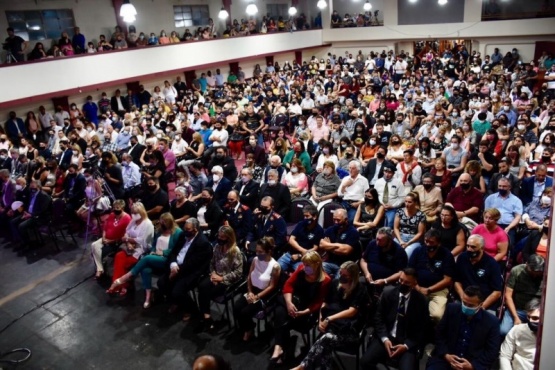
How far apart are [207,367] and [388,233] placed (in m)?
2.57

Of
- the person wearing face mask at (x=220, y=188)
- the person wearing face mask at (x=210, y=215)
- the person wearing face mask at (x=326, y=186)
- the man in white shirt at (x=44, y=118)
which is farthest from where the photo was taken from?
the man in white shirt at (x=44, y=118)

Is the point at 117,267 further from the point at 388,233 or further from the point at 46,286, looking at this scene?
the point at 388,233

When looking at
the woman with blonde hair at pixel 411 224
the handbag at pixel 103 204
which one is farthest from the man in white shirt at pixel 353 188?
the handbag at pixel 103 204

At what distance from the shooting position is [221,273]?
4.87 meters

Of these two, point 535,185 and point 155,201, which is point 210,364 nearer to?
point 155,201

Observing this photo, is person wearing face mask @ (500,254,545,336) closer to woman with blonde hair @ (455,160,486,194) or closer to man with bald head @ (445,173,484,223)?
man with bald head @ (445,173,484,223)

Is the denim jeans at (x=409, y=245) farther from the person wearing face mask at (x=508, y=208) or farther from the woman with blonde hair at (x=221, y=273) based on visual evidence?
the woman with blonde hair at (x=221, y=273)

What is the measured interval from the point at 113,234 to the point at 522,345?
4.81 m

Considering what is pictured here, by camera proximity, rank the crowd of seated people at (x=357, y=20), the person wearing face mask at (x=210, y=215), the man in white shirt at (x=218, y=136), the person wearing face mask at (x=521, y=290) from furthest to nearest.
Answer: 1. the crowd of seated people at (x=357, y=20)
2. the man in white shirt at (x=218, y=136)
3. the person wearing face mask at (x=210, y=215)
4. the person wearing face mask at (x=521, y=290)

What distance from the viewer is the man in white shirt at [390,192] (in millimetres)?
5855

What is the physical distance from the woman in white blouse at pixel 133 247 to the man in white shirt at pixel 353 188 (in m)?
2.64

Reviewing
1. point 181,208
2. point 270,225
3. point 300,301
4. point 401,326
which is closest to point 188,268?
point 270,225

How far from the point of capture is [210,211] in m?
5.84

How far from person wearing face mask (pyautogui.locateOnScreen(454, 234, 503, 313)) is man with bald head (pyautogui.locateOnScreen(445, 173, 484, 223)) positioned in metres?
1.35
